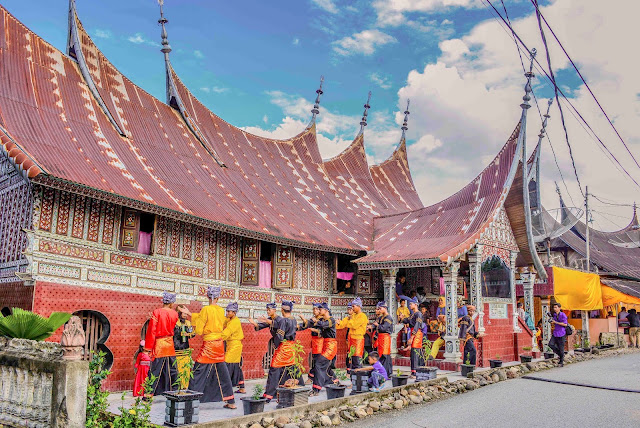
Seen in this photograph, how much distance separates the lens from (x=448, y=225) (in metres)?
15.1

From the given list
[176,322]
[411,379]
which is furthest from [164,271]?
[411,379]

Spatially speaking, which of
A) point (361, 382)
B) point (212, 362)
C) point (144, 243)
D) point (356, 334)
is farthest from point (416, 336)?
point (144, 243)

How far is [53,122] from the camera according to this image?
9.98 meters

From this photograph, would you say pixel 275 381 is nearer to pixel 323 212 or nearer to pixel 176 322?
pixel 176 322

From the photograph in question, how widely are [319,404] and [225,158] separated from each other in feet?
26.6

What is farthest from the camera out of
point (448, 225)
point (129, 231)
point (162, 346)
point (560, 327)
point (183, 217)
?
point (448, 225)

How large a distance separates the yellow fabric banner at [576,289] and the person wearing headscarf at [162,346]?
13.7 m

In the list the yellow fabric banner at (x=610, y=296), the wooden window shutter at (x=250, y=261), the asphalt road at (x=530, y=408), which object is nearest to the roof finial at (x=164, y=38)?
the wooden window shutter at (x=250, y=261)

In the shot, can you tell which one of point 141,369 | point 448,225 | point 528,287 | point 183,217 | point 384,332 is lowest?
point 141,369

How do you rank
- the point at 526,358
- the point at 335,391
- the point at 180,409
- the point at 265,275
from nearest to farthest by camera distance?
the point at 180,409 < the point at 335,391 < the point at 265,275 < the point at 526,358

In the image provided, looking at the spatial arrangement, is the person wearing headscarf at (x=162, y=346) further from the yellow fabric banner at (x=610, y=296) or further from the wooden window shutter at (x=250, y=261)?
the yellow fabric banner at (x=610, y=296)

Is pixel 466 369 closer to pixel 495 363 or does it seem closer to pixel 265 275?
pixel 495 363

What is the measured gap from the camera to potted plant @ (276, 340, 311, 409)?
8125 mm

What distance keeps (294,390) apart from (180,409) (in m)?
1.98
